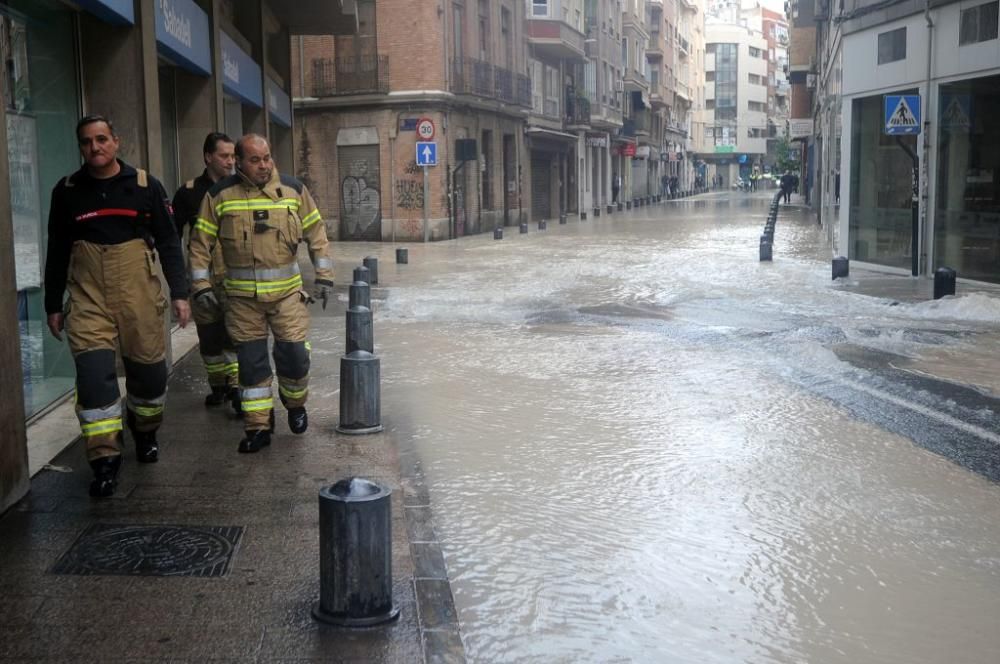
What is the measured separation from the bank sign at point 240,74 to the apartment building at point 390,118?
45.7ft

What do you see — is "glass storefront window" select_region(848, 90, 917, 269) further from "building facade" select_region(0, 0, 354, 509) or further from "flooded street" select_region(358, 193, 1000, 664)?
"building facade" select_region(0, 0, 354, 509)

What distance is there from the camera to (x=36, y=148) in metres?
7.45

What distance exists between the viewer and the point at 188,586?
4223 millimetres

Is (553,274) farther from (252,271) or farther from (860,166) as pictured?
(252,271)

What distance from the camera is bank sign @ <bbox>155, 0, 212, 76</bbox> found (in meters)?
9.49

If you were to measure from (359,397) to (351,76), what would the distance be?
27.0 meters

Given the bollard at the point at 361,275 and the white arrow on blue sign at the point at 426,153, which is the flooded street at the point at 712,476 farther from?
the white arrow on blue sign at the point at 426,153

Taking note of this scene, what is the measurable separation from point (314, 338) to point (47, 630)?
7.94 meters

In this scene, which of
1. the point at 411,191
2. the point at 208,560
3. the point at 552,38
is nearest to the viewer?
the point at 208,560

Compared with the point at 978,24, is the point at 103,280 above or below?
below

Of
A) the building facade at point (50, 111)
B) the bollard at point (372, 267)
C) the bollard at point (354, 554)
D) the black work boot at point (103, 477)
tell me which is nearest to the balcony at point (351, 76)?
the bollard at point (372, 267)

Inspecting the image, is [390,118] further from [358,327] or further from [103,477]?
[103,477]

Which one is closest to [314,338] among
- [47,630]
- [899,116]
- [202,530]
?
[202,530]

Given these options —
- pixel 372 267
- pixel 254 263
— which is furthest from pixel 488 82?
pixel 254 263
